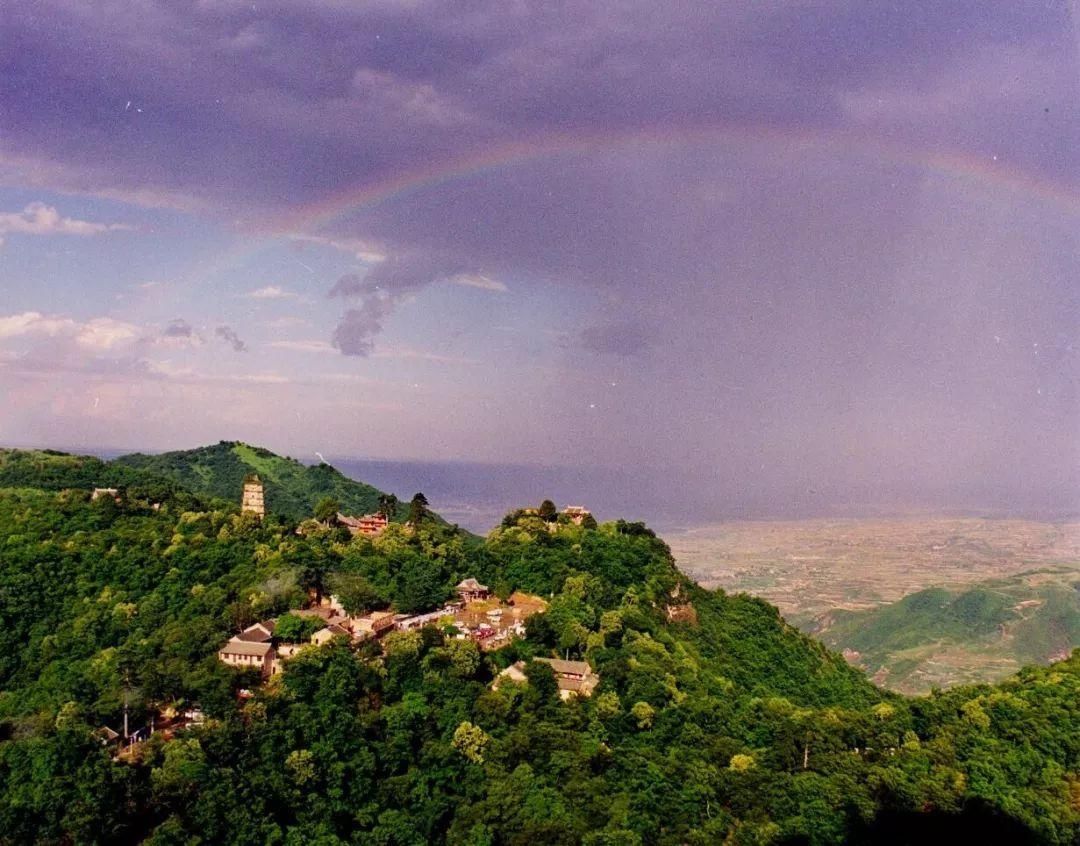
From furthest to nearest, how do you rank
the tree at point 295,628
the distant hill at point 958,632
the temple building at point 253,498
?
the distant hill at point 958,632
the temple building at point 253,498
the tree at point 295,628

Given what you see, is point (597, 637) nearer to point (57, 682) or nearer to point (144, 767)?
point (144, 767)

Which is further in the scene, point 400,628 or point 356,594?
point 356,594

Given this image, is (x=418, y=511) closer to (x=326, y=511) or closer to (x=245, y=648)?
(x=326, y=511)

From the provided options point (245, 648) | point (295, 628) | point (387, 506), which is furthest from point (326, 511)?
point (245, 648)

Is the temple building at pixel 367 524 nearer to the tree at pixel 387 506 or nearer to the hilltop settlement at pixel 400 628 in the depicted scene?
the tree at pixel 387 506

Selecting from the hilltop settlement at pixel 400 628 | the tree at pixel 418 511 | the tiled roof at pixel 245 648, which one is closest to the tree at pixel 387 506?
the tree at pixel 418 511
